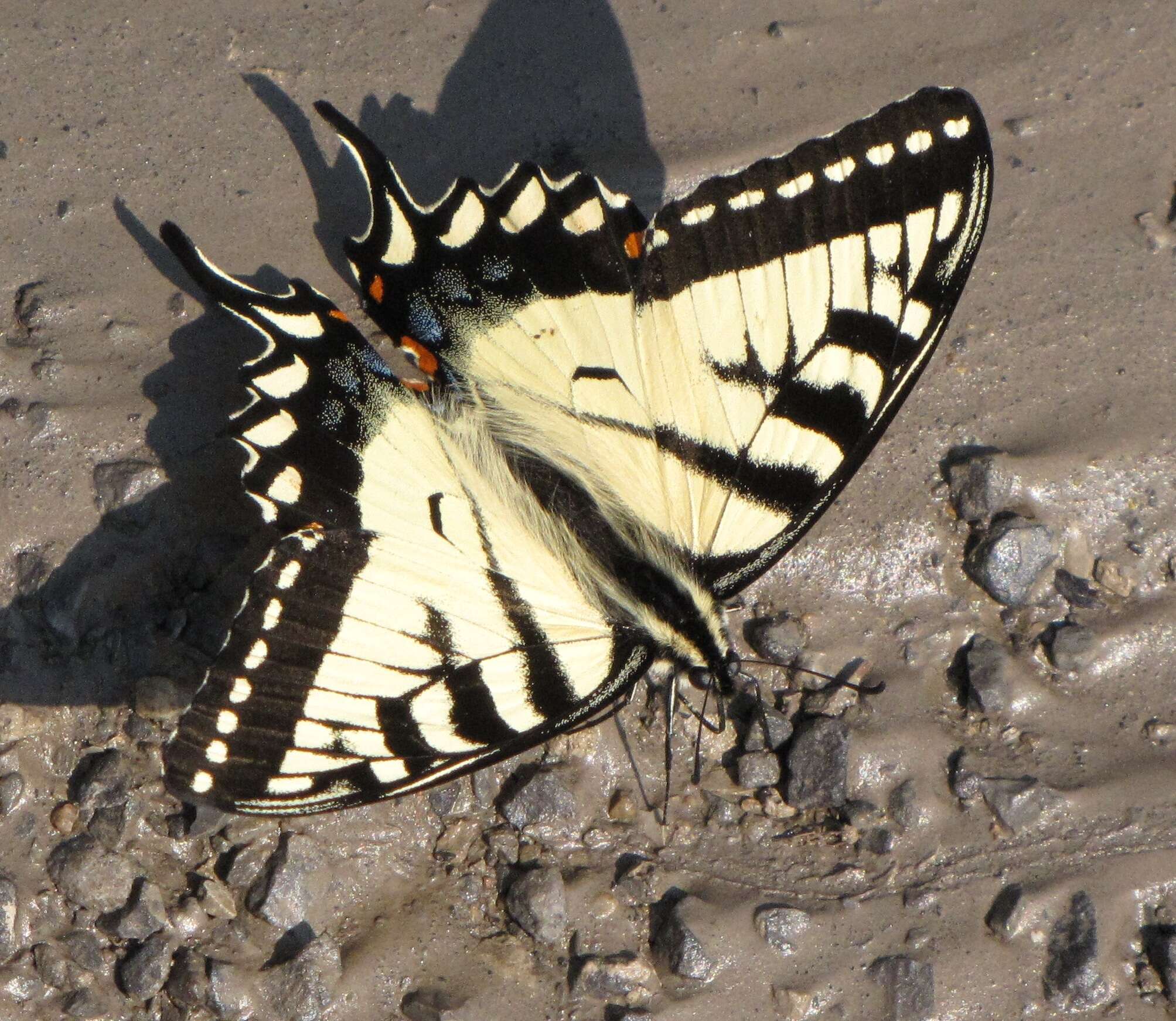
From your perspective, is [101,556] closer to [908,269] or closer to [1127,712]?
[908,269]

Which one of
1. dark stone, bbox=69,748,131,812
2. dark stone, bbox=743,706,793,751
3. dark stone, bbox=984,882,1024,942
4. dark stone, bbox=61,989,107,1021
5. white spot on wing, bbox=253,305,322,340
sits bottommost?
dark stone, bbox=984,882,1024,942

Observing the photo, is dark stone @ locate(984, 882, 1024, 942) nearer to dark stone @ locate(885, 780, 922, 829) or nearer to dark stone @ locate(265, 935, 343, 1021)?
dark stone @ locate(885, 780, 922, 829)

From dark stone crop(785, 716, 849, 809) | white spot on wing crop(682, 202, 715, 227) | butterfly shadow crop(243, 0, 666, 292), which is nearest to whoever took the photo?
white spot on wing crop(682, 202, 715, 227)

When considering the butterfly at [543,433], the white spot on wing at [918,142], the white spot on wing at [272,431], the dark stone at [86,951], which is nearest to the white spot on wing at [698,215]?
the butterfly at [543,433]

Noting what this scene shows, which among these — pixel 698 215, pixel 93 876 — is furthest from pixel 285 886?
pixel 698 215

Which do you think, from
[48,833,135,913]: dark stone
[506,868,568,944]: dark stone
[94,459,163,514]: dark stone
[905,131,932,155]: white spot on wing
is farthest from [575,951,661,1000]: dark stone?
[905,131,932,155]: white spot on wing

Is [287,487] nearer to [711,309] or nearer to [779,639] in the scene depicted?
[711,309]

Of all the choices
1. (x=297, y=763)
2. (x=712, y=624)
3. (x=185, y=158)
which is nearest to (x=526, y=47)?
(x=185, y=158)
